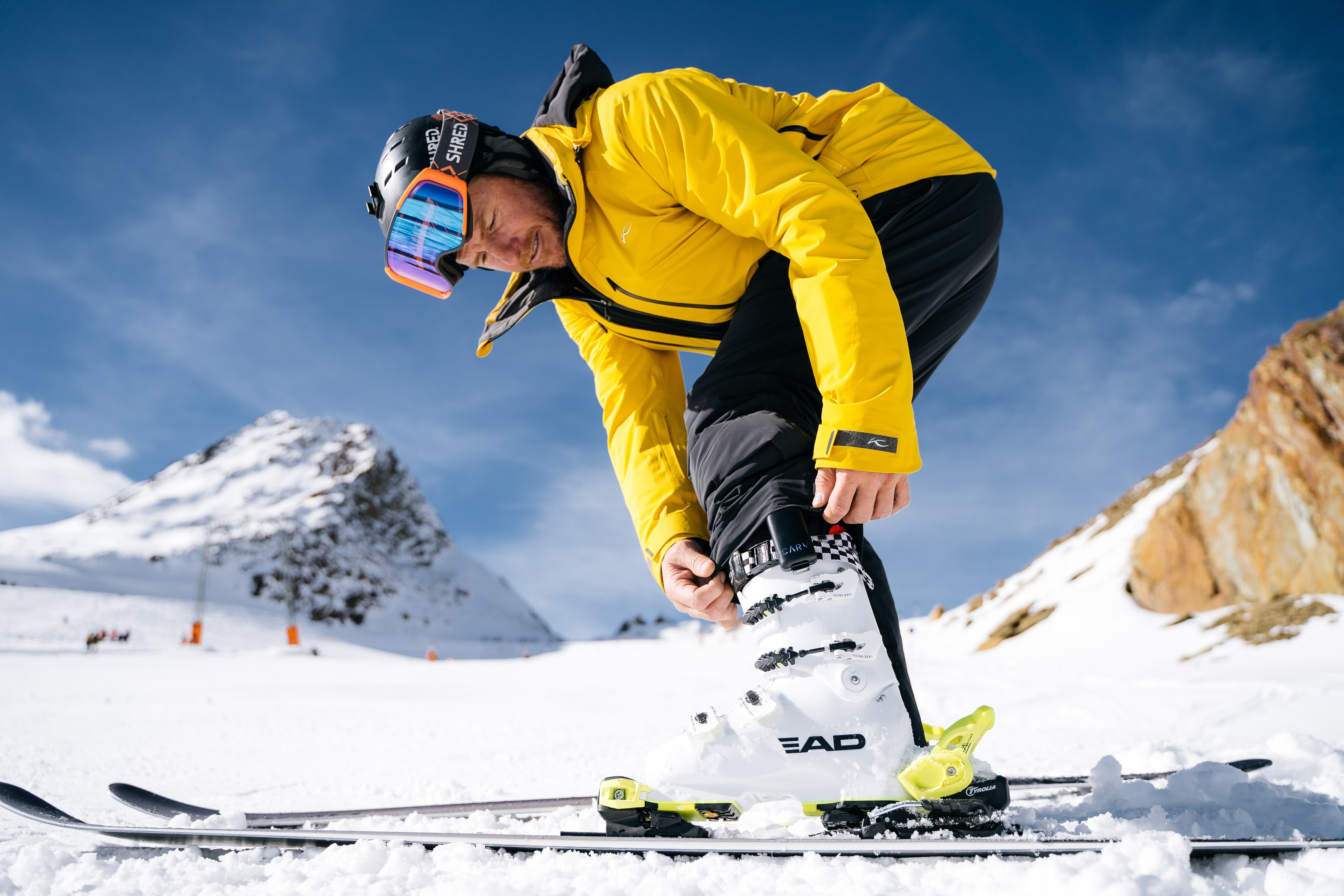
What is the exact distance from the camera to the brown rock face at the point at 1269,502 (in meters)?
6.73

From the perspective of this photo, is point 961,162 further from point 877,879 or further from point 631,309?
point 877,879

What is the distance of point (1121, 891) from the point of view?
2.04 ft

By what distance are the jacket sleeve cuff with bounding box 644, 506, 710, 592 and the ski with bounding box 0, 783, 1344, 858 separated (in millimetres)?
572


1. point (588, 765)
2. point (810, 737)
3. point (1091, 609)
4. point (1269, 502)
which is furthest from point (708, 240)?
point (1091, 609)

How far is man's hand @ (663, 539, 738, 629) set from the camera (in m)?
1.36

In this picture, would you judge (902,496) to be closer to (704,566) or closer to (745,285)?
(704,566)

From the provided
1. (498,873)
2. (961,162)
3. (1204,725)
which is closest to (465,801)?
(498,873)

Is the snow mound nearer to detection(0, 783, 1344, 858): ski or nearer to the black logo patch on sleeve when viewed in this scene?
detection(0, 783, 1344, 858): ski

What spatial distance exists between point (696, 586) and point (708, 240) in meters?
0.75

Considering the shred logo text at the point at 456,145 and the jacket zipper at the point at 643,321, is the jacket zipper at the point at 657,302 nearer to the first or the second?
the jacket zipper at the point at 643,321

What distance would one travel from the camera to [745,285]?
60.4 inches

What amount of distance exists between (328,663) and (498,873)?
10.5 metres

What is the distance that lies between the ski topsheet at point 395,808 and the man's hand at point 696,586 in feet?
1.55

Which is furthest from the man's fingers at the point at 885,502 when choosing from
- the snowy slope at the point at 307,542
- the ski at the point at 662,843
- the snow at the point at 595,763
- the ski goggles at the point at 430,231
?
the snowy slope at the point at 307,542
